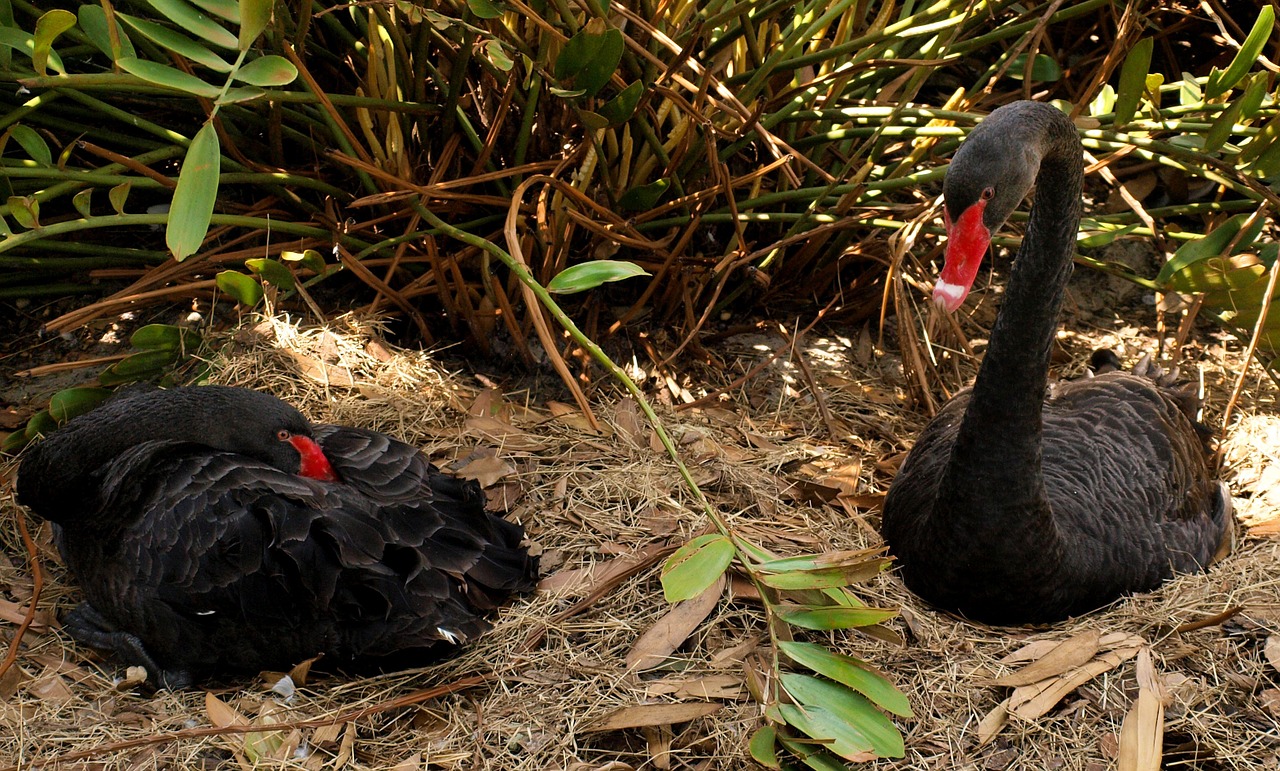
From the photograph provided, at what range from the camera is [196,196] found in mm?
1787

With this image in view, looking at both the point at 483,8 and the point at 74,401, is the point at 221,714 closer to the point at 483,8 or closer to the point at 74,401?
the point at 74,401

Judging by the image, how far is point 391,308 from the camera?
346cm

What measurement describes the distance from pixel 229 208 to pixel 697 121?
1.44 metres

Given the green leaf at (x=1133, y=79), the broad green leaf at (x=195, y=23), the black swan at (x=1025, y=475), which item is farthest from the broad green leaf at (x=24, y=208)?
the green leaf at (x=1133, y=79)

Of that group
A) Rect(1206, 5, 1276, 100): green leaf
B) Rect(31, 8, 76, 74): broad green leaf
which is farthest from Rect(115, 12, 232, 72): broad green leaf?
Rect(1206, 5, 1276, 100): green leaf

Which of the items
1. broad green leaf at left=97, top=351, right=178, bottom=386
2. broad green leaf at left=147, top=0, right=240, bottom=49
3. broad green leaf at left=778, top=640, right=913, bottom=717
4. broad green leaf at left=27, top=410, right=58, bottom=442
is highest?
broad green leaf at left=147, top=0, right=240, bottom=49

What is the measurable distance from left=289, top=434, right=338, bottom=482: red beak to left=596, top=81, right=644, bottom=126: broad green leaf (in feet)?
3.36

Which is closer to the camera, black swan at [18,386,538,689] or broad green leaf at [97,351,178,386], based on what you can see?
black swan at [18,386,538,689]

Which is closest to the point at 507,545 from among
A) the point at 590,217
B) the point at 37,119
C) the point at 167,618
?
the point at 167,618

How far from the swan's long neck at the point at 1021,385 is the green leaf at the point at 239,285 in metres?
1.74

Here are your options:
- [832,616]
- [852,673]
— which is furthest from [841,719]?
[832,616]

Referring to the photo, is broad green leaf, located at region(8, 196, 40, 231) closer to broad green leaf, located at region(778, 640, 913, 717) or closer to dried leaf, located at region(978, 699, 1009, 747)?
broad green leaf, located at region(778, 640, 913, 717)

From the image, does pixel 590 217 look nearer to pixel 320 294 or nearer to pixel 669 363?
pixel 669 363

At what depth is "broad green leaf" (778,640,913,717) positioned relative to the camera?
1.88m
